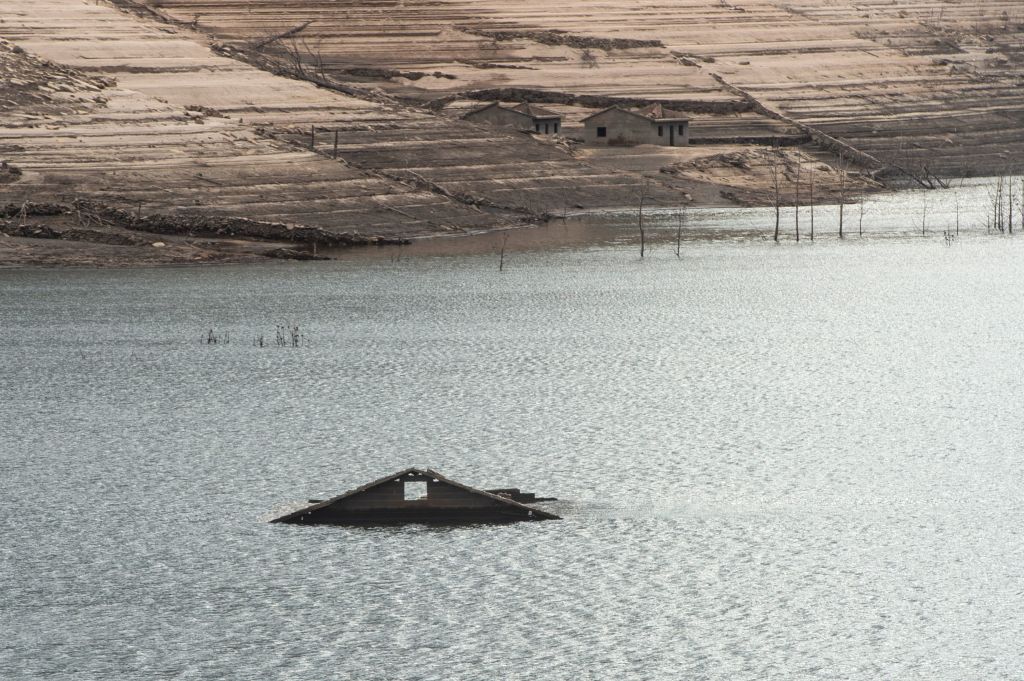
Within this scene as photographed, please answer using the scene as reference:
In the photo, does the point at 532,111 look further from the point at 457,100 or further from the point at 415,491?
the point at 415,491

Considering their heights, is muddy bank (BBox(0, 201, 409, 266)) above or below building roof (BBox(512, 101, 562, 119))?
below

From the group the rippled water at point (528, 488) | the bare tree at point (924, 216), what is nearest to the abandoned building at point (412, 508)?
the rippled water at point (528, 488)

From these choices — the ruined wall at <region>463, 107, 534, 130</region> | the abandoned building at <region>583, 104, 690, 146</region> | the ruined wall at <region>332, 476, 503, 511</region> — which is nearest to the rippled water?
the ruined wall at <region>332, 476, 503, 511</region>

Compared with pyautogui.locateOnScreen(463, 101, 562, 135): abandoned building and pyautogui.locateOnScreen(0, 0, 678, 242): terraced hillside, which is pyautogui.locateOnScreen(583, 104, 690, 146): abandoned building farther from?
pyautogui.locateOnScreen(0, 0, 678, 242): terraced hillside

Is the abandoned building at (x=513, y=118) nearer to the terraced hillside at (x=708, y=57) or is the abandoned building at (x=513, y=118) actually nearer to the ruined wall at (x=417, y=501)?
the terraced hillside at (x=708, y=57)

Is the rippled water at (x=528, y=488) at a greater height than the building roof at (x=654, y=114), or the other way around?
the building roof at (x=654, y=114)

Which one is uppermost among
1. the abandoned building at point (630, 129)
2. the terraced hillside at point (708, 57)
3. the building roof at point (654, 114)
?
the terraced hillside at point (708, 57)
